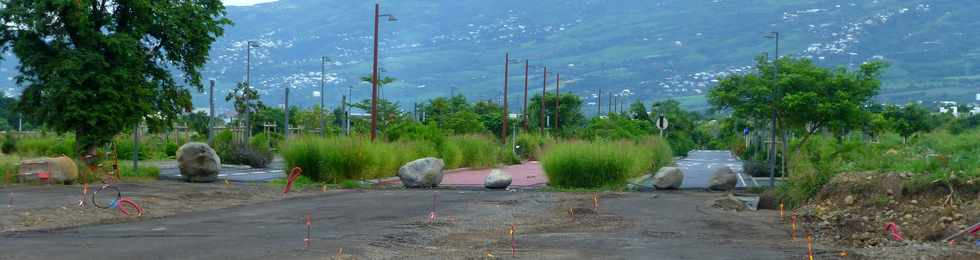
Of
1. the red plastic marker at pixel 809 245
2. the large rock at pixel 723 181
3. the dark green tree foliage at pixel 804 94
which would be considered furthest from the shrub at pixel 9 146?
the red plastic marker at pixel 809 245

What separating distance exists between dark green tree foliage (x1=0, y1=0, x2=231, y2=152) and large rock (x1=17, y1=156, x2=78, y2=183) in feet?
6.72

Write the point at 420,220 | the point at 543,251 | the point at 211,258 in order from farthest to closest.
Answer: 1. the point at 420,220
2. the point at 543,251
3. the point at 211,258

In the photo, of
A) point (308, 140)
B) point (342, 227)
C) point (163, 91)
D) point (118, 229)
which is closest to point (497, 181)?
point (308, 140)

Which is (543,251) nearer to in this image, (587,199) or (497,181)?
(587,199)

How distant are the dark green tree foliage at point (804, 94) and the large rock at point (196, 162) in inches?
619

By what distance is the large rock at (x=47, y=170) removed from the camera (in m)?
28.1

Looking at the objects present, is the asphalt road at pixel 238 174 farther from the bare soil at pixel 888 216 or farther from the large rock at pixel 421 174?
the bare soil at pixel 888 216

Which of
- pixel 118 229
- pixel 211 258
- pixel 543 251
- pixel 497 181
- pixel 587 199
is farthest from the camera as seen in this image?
pixel 497 181

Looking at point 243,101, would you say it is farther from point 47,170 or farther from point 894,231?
point 894,231

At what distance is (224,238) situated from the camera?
16.9 metres

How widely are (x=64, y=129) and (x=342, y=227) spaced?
14915 millimetres

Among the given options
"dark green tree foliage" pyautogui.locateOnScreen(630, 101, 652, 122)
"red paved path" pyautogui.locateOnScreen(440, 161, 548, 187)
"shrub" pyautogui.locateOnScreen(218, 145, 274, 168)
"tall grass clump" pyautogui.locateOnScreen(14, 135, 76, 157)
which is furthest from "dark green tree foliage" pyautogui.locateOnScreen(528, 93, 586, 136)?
"tall grass clump" pyautogui.locateOnScreen(14, 135, 76, 157)

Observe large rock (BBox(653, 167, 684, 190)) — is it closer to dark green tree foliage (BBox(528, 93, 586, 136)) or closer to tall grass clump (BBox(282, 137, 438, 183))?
tall grass clump (BBox(282, 137, 438, 183))

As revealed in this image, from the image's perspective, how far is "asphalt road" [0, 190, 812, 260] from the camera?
15195 millimetres
